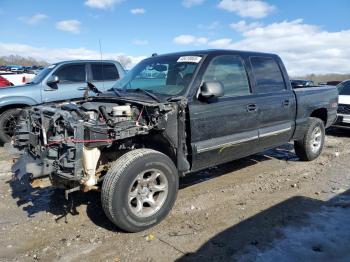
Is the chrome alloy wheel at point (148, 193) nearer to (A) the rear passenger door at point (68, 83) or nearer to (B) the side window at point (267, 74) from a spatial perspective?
(B) the side window at point (267, 74)

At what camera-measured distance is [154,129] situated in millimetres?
4363

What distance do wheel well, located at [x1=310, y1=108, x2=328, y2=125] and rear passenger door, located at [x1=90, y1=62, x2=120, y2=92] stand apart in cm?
484

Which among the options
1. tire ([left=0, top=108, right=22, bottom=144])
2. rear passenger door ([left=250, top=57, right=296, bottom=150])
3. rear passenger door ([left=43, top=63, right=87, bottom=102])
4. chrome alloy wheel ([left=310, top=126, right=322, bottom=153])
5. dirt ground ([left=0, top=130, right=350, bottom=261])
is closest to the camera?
dirt ground ([left=0, top=130, right=350, bottom=261])

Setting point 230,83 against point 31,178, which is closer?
point 31,178

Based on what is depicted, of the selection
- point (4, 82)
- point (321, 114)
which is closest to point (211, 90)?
point (321, 114)

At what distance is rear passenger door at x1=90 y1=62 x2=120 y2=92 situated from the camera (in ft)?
31.1

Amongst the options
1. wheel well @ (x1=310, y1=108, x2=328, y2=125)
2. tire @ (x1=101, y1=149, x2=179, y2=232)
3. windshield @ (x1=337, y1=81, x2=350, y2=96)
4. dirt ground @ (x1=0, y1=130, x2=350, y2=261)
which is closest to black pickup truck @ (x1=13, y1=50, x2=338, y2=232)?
tire @ (x1=101, y1=149, x2=179, y2=232)

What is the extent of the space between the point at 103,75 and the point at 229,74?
203 inches

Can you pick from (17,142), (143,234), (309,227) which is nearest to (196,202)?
(143,234)

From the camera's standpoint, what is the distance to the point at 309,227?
13.7 ft

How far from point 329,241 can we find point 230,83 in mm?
2355

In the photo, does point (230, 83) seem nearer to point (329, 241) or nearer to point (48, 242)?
point (329, 241)

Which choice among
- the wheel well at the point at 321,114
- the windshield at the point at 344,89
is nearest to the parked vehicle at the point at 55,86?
the wheel well at the point at 321,114

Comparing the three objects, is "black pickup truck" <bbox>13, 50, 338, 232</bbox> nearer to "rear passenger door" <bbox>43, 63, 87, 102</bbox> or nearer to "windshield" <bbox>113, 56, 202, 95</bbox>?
"windshield" <bbox>113, 56, 202, 95</bbox>
